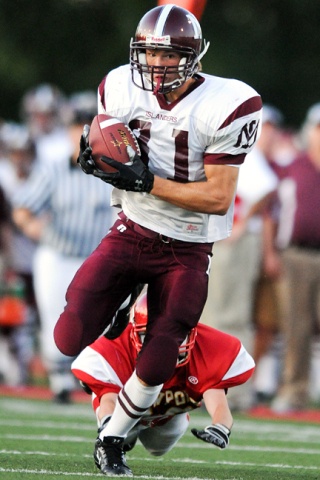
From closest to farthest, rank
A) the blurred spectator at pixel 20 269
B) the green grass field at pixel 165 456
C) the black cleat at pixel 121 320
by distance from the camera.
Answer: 1. the green grass field at pixel 165 456
2. the black cleat at pixel 121 320
3. the blurred spectator at pixel 20 269

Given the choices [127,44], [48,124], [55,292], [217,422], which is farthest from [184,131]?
[127,44]

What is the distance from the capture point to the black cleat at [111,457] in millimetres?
5238

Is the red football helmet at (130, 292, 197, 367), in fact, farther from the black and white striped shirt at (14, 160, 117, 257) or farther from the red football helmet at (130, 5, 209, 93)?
the black and white striped shirt at (14, 160, 117, 257)

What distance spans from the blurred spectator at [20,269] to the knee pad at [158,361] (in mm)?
4839

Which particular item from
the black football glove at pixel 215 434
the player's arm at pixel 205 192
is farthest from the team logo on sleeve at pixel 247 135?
the black football glove at pixel 215 434

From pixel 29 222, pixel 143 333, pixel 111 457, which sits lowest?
pixel 29 222

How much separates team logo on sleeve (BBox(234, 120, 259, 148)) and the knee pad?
2.66 ft

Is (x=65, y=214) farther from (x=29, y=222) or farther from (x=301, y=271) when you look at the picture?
(x=301, y=271)

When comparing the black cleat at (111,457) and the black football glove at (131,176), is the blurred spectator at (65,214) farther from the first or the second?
the black football glove at (131,176)

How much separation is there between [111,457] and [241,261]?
3.77 metres

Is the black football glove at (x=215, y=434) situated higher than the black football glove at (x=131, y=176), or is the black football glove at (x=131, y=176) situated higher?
the black football glove at (x=131, y=176)

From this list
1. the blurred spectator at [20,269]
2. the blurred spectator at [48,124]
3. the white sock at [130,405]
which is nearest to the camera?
the white sock at [130,405]

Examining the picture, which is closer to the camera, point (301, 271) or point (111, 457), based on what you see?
point (111, 457)

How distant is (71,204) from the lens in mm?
8883
